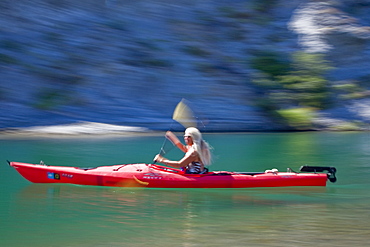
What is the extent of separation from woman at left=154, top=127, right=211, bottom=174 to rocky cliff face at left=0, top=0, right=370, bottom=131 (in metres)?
17.2

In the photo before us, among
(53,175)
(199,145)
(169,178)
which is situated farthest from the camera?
(53,175)

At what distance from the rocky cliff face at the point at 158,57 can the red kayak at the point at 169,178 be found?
16.1 m

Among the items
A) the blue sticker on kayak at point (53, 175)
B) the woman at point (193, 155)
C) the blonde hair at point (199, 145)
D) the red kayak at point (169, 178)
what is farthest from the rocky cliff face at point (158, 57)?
the blonde hair at point (199, 145)

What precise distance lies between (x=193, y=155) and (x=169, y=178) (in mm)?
686

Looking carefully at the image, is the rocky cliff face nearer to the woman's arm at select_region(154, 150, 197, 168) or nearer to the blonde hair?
the woman's arm at select_region(154, 150, 197, 168)

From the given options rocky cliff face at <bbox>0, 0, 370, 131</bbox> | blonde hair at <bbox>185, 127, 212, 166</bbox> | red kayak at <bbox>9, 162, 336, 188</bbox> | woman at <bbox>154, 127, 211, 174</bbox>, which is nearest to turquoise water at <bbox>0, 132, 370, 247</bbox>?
A: red kayak at <bbox>9, 162, 336, 188</bbox>

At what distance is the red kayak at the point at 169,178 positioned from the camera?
36.3ft

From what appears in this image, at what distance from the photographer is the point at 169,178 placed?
11.1m

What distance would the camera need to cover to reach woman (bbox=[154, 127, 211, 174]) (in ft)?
34.9

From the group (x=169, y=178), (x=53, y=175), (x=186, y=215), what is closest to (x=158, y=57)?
(x=53, y=175)

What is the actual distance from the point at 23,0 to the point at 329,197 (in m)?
24.5

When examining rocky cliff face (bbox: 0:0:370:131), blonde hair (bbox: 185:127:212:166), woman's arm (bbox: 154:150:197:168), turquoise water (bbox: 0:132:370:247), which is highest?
rocky cliff face (bbox: 0:0:370:131)

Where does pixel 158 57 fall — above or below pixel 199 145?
above

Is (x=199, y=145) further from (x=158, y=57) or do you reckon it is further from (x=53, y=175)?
(x=158, y=57)
